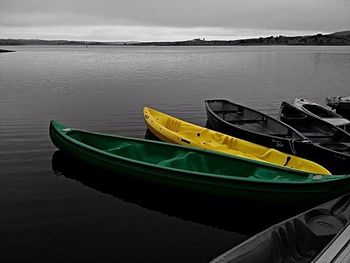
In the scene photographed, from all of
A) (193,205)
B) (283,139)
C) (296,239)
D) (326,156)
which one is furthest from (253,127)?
(296,239)

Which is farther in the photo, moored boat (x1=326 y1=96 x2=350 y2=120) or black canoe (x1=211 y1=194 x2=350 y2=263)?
moored boat (x1=326 y1=96 x2=350 y2=120)

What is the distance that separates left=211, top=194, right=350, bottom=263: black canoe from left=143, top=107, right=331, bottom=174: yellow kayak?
317cm

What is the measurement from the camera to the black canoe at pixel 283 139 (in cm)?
1121

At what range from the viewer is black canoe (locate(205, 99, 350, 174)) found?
1121 cm

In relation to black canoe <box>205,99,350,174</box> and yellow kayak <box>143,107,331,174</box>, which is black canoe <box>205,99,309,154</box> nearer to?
black canoe <box>205,99,350,174</box>

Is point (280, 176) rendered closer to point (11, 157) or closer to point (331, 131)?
point (331, 131)

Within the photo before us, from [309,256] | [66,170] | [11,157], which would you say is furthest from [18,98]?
[309,256]

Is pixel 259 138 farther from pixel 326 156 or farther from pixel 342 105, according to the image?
pixel 342 105

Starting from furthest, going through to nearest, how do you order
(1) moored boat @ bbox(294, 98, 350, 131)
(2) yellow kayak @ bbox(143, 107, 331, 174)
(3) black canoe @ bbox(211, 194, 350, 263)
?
(1) moored boat @ bbox(294, 98, 350, 131) → (2) yellow kayak @ bbox(143, 107, 331, 174) → (3) black canoe @ bbox(211, 194, 350, 263)

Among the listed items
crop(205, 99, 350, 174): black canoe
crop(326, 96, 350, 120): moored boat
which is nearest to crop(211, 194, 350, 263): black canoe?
crop(205, 99, 350, 174): black canoe

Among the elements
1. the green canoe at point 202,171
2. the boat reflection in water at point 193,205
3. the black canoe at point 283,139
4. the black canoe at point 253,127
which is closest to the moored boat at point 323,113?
the black canoe at point 253,127

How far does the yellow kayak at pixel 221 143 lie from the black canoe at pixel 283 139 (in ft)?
2.45

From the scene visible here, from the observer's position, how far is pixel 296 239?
19.8 ft

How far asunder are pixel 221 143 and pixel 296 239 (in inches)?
295
